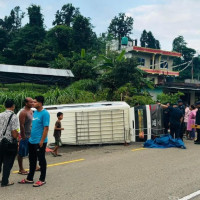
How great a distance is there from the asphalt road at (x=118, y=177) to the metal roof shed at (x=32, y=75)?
36.5 feet

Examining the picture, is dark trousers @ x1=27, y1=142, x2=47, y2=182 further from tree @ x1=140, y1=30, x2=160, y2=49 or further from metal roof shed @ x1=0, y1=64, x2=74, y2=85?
tree @ x1=140, y1=30, x2=160, y2=49

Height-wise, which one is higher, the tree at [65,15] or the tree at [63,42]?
the tree at [65,15]

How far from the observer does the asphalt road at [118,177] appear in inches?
183

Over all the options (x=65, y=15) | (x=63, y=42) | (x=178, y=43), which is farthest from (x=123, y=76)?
(x=178, y=43)

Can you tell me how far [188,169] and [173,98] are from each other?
48.3ft

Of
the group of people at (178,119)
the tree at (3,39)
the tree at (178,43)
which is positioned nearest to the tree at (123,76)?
the group of people at (178,119)

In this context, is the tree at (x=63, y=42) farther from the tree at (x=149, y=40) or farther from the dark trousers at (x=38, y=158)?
the tree at (x=149, y=40)

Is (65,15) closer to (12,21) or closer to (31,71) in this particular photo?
(12,21)

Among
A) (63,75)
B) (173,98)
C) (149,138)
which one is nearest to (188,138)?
(149,138)

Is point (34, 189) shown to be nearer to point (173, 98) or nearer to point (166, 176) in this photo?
point (166, 176)

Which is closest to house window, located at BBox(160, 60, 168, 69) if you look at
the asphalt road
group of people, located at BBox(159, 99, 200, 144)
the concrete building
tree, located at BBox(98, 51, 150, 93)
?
the concrete building

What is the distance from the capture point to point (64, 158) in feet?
26.2

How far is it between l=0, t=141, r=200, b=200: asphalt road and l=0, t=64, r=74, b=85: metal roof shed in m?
11.1

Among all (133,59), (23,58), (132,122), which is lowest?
(132,122)
